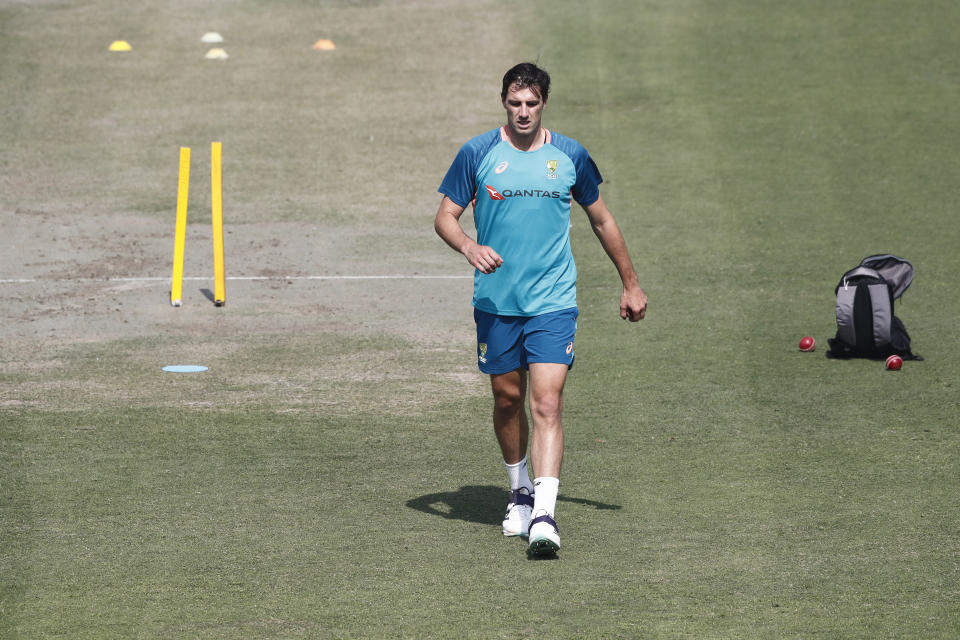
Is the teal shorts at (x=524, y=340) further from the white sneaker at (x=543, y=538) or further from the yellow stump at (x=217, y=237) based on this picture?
the yellow stump at (x=217, y=237)

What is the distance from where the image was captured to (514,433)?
23.6 ft

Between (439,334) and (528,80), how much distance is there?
19.5ft

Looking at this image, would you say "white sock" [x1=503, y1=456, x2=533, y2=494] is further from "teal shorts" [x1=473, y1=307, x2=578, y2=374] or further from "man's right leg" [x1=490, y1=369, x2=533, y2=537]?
"teal shorts" [x1=473, y1=307, x2=578, y2=374]

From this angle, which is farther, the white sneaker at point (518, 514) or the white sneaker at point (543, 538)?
the white sneaker at point (518, 514)

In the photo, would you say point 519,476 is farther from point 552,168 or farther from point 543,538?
point 552,168

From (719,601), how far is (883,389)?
507 cm

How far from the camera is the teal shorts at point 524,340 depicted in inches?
272

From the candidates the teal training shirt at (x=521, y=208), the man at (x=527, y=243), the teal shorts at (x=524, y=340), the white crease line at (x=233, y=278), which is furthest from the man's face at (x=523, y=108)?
the white crease line at (x=233, y=278)

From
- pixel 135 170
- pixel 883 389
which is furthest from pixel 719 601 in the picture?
pixel 135 170

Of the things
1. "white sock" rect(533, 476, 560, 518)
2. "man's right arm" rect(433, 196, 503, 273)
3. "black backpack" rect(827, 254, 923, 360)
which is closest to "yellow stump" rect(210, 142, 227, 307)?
"black backpack" rect(827, 254, 923, 360)

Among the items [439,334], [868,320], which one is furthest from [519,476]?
[439,334]

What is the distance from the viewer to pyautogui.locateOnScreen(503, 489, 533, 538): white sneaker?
6.93m

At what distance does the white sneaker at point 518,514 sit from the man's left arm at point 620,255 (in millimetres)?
1102

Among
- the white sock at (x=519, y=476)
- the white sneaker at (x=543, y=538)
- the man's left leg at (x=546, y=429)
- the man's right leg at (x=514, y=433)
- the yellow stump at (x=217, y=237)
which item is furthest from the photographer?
the yellow stump at (x=217, y=237)
